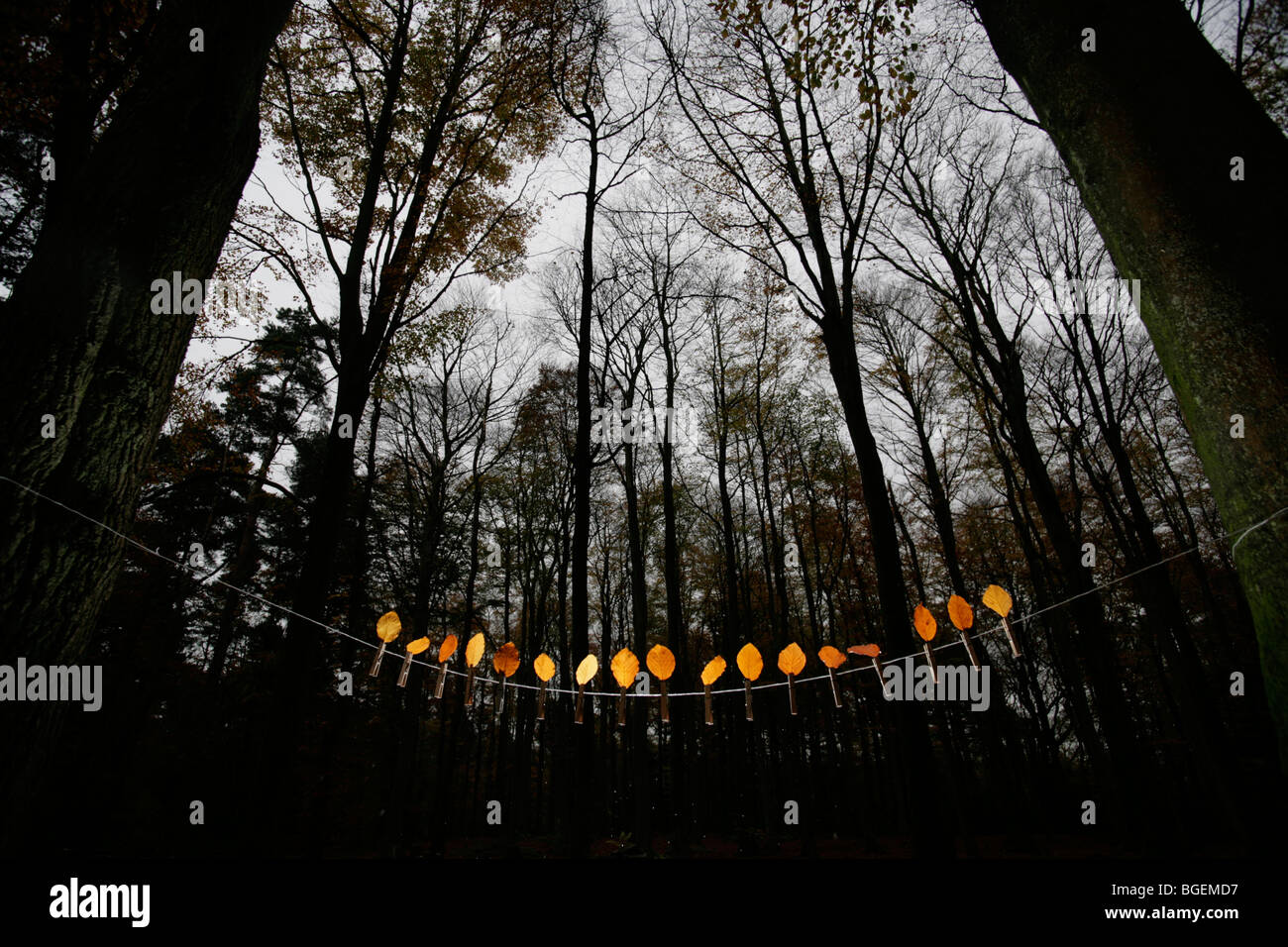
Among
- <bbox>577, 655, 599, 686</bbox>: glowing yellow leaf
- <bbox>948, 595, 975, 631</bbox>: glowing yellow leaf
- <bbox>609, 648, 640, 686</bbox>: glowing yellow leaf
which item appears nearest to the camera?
<bbox>948, 595, 975, 631</bbox>: glowing yellow leaf

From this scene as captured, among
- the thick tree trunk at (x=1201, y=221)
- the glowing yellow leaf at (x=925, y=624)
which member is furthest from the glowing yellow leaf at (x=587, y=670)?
the thick tree trunk at (x=1201, y=221)

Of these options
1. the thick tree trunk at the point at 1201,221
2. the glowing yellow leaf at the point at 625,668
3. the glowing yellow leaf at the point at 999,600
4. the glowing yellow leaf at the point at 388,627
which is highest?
the thick tree trunk at the point at 1201,221

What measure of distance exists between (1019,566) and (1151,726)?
1067 centimetres

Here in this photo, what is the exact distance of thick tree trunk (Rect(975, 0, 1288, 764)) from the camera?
47.3 inches

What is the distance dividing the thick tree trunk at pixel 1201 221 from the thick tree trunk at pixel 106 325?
2.94m

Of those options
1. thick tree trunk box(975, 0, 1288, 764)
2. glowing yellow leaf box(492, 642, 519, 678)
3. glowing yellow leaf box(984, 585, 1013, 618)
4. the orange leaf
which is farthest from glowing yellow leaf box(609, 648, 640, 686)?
thick tree trunk box(975, 0, 1288, 764)

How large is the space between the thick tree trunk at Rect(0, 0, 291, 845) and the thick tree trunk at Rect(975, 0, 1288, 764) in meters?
2.94

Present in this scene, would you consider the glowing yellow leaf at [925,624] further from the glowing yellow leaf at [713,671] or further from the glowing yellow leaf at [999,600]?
the glowing yellow leaf at [713,671]

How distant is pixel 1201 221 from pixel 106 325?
3.06 m

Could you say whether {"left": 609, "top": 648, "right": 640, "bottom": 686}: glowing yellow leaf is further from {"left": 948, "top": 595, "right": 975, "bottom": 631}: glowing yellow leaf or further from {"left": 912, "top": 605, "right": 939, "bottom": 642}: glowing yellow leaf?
{"left": 948, "top": 595, "right": 975, "bottom": 631}: glowing yellow leaf

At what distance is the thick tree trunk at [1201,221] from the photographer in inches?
47.3

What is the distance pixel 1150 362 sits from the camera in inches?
437

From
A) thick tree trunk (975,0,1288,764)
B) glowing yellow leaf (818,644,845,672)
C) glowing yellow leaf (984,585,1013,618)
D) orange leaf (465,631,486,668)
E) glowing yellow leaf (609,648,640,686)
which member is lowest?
glowing yellow leaf (818,644,845,672)
